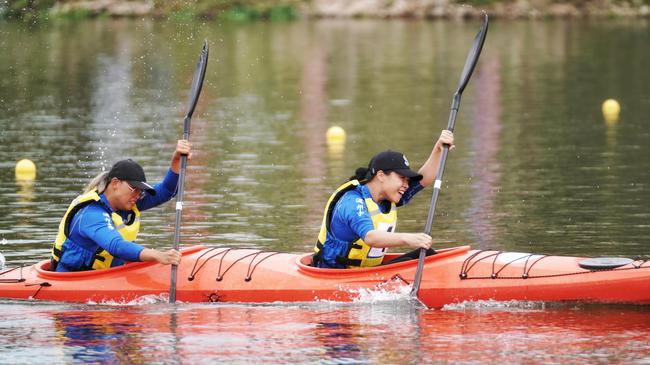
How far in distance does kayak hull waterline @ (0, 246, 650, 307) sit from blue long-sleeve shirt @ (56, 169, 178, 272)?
0.18 metres

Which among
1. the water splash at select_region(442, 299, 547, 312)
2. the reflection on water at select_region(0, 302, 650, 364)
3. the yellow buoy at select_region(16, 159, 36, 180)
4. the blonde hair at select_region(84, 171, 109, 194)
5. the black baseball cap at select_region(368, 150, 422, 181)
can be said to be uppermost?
the black baseball cap at select_region(368, 150, 422, 181)

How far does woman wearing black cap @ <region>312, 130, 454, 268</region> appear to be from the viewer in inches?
545

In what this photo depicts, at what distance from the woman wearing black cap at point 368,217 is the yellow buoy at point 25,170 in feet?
35.0

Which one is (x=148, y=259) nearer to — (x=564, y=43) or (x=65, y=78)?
(x=65, y=78)

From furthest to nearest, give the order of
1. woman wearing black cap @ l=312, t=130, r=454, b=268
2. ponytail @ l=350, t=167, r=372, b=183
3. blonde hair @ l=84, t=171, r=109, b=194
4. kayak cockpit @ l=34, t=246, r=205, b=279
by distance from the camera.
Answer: kayak cockpit @ l=34, t=246, r=205, b=279 < blonde hair @ l=84, t=171, r=109, b=194 < ponytail @ l=350, t=167, r=372, b=183 < woman wearing black cap @ l=312, t=130, r=454, b=268

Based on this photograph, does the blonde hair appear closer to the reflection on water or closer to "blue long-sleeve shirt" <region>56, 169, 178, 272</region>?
"blue long-sleeve shirt" <region>56, 169, 178, 272</region>

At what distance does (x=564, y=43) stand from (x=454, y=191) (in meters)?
35.8

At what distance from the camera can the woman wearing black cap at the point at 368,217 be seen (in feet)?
45.4

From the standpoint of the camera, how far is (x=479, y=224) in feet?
63.5

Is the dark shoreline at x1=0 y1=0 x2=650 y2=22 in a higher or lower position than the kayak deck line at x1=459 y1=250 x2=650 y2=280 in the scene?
higher

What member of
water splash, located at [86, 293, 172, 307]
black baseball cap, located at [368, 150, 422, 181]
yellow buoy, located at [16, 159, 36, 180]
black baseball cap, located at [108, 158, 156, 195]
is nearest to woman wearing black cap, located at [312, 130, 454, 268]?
black baseball cap, located at [368, 150, 422, 181]

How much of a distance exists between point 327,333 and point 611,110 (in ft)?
66.6

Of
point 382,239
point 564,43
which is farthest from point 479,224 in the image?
point 564,43

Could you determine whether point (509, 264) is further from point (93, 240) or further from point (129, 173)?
point (93, 240)
